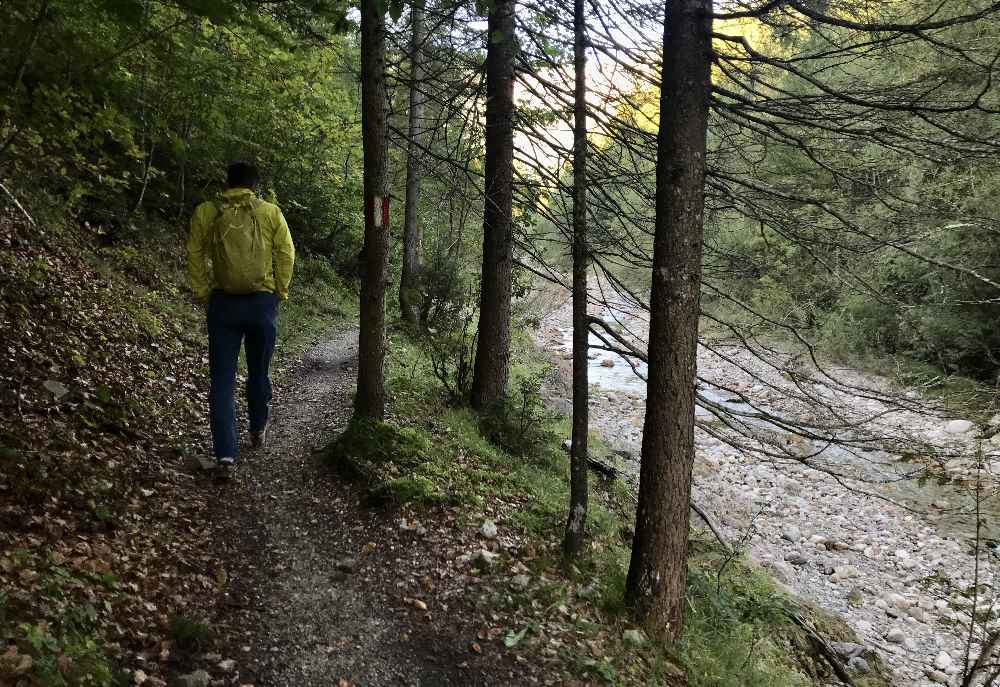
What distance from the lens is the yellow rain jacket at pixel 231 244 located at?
5.36 metres

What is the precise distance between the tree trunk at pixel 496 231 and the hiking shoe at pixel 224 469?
3.70 meters

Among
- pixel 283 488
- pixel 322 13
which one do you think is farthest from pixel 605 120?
pixel 283 488

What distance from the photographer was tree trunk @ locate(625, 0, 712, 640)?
13.8 feet

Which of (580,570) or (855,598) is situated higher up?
(580,570)

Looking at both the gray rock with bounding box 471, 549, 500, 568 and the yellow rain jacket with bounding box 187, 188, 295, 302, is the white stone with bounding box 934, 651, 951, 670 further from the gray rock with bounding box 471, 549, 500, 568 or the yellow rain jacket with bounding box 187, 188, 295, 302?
the yellow rain jacket with bounding box 187, 188, 295, 302

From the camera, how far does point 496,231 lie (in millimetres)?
8297

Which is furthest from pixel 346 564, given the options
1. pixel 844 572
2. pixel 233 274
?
pixel 844 572

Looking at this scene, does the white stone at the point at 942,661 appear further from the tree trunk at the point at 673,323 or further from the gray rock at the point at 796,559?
the tree trunk at the point at 673,323

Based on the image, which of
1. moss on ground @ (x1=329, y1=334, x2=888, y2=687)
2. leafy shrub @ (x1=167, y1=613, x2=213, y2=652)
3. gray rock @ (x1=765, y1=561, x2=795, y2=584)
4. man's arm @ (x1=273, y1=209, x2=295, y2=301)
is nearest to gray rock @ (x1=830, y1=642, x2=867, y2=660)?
moss on ground @ (x1=329, y1=334, x2=888, y2=687)

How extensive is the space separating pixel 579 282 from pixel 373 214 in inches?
87.2

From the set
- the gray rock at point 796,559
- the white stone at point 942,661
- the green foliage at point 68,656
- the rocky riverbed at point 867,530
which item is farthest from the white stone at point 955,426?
the green foliage at point 68,656

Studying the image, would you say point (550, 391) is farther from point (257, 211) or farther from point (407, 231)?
point (257, 211)

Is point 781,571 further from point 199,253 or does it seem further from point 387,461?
point 199,253

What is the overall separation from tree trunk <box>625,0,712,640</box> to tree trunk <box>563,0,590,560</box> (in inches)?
25.7
